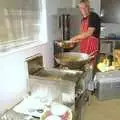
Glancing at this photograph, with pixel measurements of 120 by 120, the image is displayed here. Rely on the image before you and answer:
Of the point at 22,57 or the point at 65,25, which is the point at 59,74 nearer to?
the point at 22,57

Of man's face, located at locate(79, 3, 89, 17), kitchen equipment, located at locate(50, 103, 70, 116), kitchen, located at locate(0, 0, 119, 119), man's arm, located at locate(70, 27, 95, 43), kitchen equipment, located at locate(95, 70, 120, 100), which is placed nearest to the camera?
kitchen equipment, located at locate(50, 103, 70, 116)

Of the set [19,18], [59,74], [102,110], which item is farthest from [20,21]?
[102,110]


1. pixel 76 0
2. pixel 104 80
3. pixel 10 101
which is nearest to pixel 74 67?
pixel 10 101

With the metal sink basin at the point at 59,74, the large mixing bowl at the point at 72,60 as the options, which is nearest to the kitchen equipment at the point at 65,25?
the large mixing bowl at the point at 72,60

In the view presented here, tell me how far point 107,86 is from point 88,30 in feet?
2.65

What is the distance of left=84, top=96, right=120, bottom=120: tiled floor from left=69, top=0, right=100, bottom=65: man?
2.20ft

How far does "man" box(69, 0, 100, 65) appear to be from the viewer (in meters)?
2.58

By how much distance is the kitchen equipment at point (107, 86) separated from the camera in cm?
290

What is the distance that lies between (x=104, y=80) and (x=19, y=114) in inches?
63.7

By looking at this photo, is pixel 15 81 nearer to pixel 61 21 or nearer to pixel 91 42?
pixel 61 21

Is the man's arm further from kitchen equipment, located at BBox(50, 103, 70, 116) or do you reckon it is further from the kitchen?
kitchen equipment, located at BBox(50, 103, 70, 116)

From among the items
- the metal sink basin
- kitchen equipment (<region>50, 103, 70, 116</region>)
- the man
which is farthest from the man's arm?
kitchen equipment (<region>50, 103, 70, 116</region>)

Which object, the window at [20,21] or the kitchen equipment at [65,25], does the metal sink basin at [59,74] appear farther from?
the kitchen equipment at [65,25]

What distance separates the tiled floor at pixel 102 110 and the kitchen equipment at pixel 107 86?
77mm
